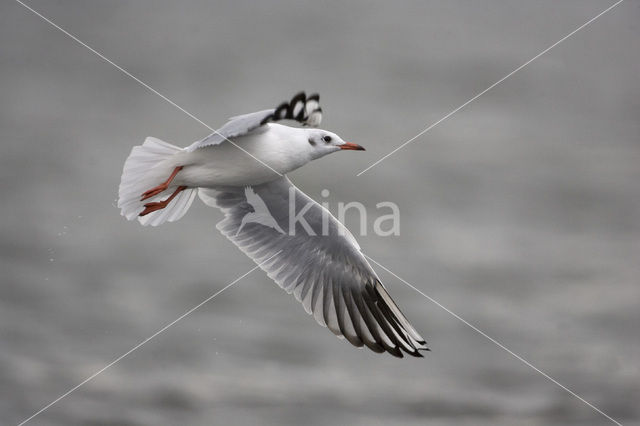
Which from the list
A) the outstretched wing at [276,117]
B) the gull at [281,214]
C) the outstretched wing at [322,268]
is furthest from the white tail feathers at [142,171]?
the outstretched wing at [322,268]

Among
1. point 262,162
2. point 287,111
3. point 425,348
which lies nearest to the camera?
point 287,111

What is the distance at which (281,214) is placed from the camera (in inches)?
212

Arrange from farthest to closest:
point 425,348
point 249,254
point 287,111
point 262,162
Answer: point 249,254 → point 425,348 → point 262,162 → point 287,111

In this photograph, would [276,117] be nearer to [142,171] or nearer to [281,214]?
[142,171]

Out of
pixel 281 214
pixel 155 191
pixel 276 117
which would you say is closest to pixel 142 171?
pixel 155 191

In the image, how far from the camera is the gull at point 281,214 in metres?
4.63

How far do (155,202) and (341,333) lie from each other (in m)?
1.44

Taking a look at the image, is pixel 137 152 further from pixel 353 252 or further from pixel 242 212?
pixel 353 252

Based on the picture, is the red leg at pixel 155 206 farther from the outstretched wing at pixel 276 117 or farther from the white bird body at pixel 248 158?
the outstretched wing at pixel 276 117

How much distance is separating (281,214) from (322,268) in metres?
0.44

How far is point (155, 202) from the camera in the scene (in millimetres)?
4797

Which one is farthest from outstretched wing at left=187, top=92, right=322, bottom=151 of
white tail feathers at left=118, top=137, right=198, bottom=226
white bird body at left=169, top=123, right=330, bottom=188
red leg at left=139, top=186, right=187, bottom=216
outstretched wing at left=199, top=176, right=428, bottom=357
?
outstretched wing at left=199, top=176, right=428, bottom=357

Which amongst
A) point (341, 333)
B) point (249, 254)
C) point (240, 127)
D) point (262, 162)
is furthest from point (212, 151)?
point (341, 333)

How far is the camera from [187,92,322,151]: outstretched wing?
3.90 meters
